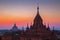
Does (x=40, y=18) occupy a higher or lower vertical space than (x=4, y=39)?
higher

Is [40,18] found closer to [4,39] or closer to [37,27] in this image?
[37,27]

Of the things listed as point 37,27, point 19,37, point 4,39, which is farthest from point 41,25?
point 4,39

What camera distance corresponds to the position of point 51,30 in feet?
109

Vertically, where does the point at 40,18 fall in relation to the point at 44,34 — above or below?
above

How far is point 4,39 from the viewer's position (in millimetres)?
37031

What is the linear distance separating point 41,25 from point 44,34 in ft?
4.88

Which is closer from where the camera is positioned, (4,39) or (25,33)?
(25,33)

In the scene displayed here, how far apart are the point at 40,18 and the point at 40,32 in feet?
7.60

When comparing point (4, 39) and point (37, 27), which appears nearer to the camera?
point (37, 27)

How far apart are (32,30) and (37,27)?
2.54ft

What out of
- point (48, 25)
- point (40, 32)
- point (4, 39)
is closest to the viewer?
point (40, 32)

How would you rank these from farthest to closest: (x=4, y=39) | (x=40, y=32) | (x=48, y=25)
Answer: (x=4, y=39)
(x=48, y=25)
(x=40, y=32)

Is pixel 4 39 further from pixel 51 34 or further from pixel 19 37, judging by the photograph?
pixel 51 34

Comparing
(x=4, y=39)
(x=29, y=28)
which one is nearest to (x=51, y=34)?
(x=29, y=28)
